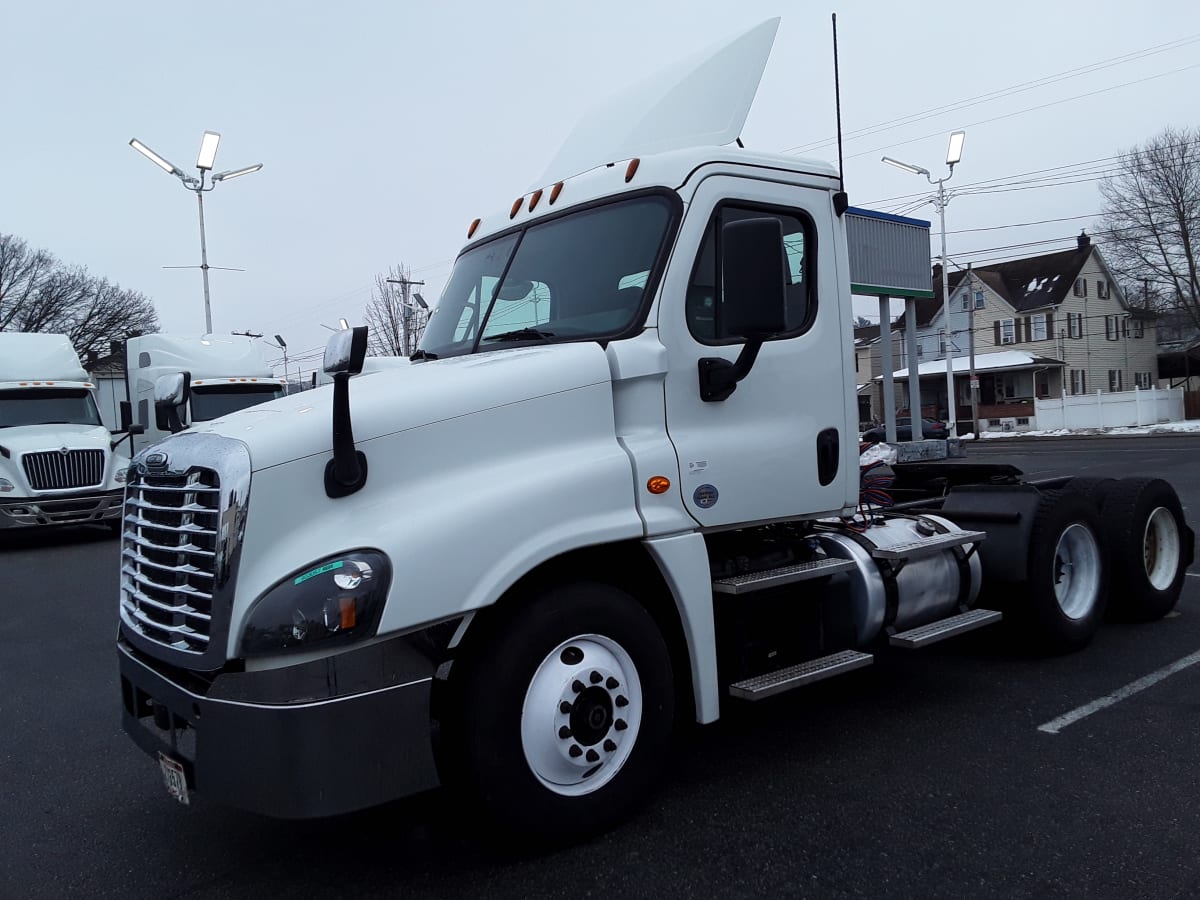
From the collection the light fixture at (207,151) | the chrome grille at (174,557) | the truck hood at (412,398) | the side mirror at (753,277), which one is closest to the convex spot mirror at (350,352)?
the truck hood at (412,398)

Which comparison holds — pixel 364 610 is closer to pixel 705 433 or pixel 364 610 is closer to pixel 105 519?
pixel 705 433

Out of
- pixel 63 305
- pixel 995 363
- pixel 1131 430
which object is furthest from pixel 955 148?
pixel 63 305

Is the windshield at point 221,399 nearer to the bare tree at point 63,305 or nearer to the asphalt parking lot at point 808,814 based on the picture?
the asphalt parking lot at point 808,814

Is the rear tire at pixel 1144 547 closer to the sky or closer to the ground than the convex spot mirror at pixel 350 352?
closer to the ground

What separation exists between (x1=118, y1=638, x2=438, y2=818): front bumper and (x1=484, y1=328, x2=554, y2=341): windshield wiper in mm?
1546

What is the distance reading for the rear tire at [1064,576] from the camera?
18.2 ft

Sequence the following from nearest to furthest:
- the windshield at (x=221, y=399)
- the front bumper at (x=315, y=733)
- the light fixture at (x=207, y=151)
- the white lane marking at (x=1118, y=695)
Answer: the front bumper at (x=315, y=733)
the white lane marking at (x=1118, y=695)
the windshield at (x=221, y=399)
the light fixture at (x=207, y=151)

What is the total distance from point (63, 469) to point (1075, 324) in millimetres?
54886

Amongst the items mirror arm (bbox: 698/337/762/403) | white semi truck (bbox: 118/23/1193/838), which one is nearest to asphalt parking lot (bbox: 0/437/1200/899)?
white semi truck (bbox: 118/23/1193/838)

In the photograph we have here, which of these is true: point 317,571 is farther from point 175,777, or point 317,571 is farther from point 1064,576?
point 1064,576

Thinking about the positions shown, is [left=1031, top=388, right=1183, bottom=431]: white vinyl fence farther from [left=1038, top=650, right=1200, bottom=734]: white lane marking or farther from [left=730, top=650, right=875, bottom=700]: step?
[left=730, top=650, right=875, bottom=700]: step

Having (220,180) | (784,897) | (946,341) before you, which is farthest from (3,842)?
(946,341)

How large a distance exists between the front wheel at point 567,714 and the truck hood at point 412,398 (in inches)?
30.4

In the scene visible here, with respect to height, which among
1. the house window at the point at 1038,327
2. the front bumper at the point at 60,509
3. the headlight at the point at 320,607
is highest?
the house window at the point at 1038,327
